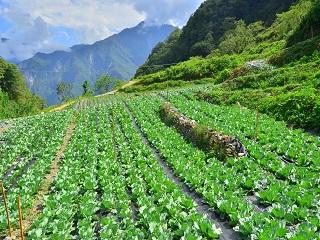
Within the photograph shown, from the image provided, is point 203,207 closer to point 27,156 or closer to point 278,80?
point 27,156

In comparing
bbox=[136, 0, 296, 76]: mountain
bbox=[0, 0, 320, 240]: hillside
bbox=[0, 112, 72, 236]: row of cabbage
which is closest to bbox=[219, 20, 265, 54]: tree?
bbox=[136, 0, 296, 76]: mountain

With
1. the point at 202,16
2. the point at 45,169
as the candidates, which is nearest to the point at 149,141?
the point at 45,169

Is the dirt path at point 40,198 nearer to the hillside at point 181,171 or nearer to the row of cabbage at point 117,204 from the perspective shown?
the hillside at point 181,171

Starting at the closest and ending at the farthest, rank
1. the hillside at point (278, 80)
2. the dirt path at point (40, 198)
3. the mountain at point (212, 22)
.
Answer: the dirt path at point (40, 198)
the hillside at point (278, 80)
the mountain at point (212, 22)

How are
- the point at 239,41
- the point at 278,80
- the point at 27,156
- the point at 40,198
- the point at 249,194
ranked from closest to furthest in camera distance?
1. the point at 249,194
2. the point at 40,198
3. the point at 27,156
4. the point at 278,80
5. the point at 239,41

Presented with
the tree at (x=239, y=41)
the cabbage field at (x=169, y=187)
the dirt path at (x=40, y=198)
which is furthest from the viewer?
the tree at (x=239, y=41)

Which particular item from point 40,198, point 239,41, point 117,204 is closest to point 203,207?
point 117,204

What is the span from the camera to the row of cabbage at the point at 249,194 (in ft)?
27.3

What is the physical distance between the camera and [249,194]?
1148cm

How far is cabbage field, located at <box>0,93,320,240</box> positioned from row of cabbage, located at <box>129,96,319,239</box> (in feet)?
0.09

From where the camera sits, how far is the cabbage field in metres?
9.10

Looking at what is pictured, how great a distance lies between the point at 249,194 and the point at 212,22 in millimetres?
97444

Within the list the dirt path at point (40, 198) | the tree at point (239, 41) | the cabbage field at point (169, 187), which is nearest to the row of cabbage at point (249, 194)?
the cabbage field at point (169, 187)

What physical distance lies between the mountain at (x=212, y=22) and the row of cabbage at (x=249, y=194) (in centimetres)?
8186
